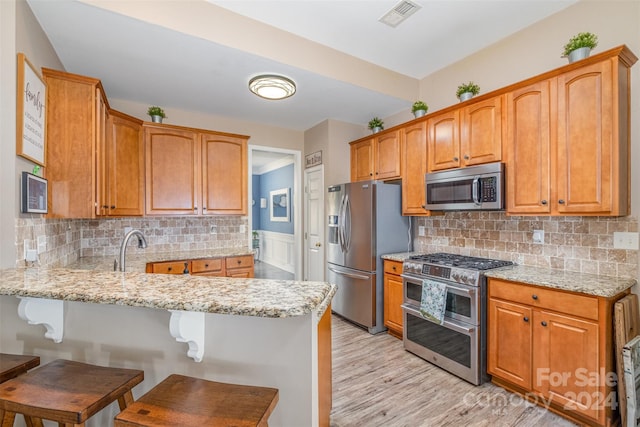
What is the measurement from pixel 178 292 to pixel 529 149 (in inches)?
101

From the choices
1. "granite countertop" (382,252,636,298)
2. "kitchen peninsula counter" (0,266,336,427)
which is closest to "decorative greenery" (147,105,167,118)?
"kitchen peninsula counter" (0,266,336,427)

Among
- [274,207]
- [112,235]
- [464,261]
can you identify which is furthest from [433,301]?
[274,207]

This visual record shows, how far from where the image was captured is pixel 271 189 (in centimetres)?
764

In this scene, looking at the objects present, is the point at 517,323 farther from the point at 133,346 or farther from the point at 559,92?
the point at 133,346

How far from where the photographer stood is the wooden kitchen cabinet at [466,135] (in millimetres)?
2527

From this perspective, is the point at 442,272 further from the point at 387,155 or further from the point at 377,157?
the point at 377,157

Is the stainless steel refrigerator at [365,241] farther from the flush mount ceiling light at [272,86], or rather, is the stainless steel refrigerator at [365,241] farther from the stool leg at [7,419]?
the stool leg at [7,419]

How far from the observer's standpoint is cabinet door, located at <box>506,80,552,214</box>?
2.21 metres

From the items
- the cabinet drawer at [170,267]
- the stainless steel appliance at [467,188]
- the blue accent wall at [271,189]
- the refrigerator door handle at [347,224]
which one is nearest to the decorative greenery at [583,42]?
the stainless steel appliance at [467,188]

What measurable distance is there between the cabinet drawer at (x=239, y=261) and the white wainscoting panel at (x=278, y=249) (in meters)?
2.52

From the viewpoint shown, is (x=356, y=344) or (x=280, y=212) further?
(x=280, y=212)

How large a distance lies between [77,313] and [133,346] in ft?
0.97

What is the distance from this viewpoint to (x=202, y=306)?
0.97m

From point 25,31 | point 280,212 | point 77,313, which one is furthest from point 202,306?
point 280,212
